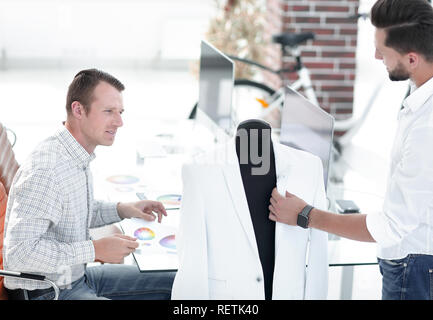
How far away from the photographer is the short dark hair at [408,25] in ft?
6.60

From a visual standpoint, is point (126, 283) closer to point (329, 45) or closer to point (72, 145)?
point (72, 145)

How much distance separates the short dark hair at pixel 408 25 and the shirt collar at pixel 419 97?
8 cm

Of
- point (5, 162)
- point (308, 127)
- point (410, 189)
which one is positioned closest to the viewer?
point (410, 189)

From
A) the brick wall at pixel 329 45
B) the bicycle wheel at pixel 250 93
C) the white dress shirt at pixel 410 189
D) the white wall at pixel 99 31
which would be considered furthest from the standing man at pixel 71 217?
the white wall at pixel 99 31

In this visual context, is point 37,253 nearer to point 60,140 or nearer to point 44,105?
point 60,140

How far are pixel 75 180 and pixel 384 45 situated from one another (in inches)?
41.8

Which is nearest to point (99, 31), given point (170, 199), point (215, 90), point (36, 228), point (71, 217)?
point (215, 90)

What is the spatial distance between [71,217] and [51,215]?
10cm

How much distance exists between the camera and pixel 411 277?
2.05m

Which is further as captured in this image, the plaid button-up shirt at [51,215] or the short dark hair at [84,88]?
the short dark hair at [84,88]

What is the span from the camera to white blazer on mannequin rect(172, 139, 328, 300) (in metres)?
2.04

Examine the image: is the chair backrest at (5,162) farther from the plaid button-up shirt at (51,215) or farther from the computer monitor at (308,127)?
the computer monitor at (308,127)

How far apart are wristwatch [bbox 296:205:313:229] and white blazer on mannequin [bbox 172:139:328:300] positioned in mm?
43
